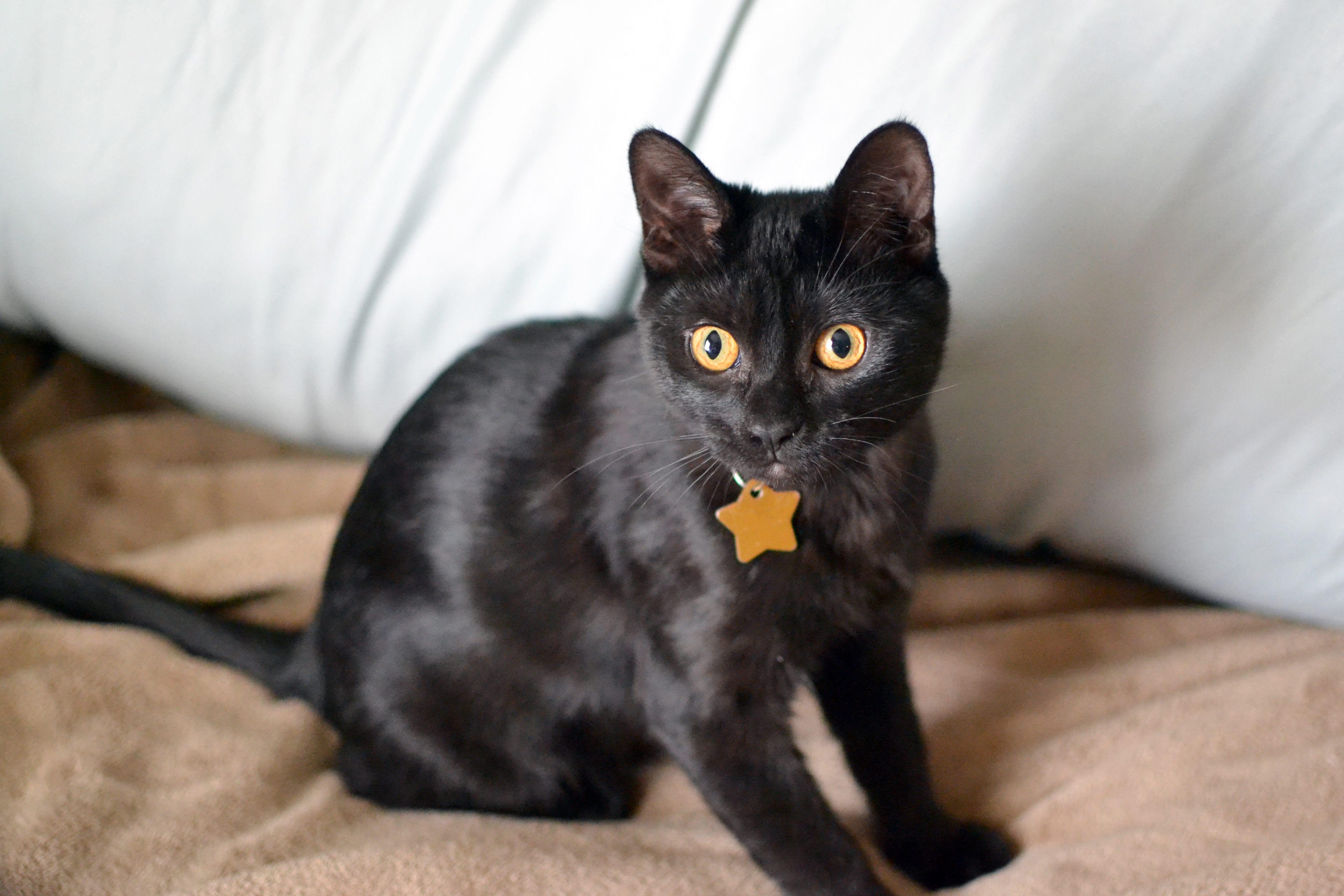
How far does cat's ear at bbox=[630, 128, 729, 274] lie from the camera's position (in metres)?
0.85

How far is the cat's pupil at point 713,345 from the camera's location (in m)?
0.89

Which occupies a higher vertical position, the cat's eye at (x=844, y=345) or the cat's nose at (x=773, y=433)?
the cat's eye at (x=844, y=345)

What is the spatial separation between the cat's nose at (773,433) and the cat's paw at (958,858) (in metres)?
0.51

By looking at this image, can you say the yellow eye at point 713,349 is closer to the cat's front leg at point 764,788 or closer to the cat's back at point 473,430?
the cat's back at point 473,430

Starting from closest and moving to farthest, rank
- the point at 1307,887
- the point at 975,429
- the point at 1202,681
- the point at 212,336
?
1. the point at 1307,887
2. the point at 1202,681
3. the point at 975,429
4. the point at 212,336

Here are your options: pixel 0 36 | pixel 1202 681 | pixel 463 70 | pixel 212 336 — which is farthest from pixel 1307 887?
pixel 0 36

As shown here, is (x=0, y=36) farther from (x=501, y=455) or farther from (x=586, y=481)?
(x=586, y=481)

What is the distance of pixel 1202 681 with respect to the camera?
115 centimetres

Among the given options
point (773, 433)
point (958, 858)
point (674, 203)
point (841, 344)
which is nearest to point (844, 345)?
point (841, 344)

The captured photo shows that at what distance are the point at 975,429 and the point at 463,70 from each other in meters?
0.81

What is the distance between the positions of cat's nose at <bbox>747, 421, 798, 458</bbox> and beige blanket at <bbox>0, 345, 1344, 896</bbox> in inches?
17.9

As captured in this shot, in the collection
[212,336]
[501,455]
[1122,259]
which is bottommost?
[212,336]

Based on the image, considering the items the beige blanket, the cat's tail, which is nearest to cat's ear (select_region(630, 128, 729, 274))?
the beige blanket

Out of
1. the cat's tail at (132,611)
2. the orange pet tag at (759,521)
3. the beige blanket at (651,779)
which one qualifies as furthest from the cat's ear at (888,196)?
the cat's tail at (132,611)
